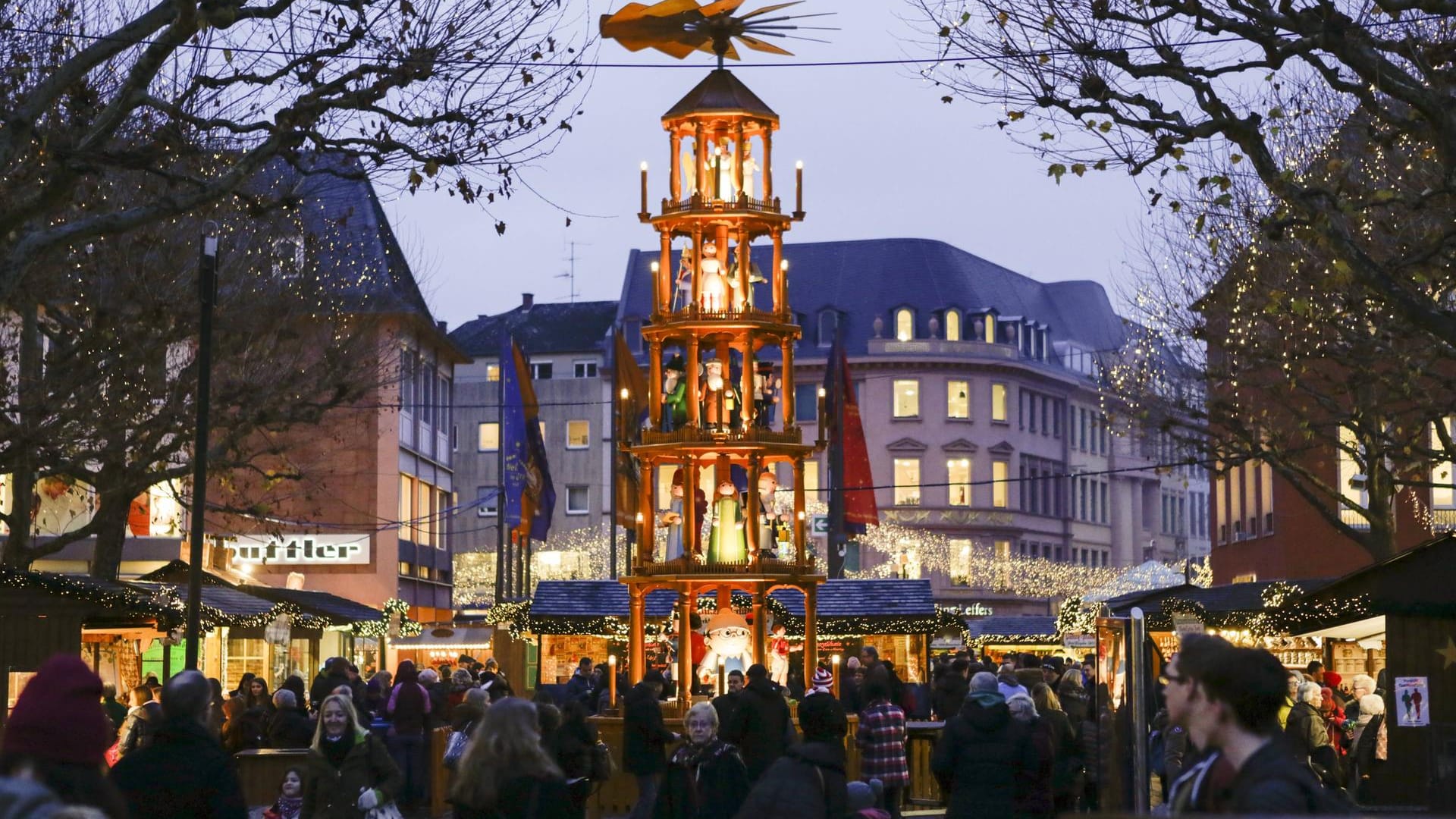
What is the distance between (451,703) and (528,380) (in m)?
21.3

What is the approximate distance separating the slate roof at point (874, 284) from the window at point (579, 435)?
6.40 m

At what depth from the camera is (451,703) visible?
26.3m

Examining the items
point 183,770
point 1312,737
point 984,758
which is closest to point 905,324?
point 1312,737

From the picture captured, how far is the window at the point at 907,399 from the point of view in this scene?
9438 cm

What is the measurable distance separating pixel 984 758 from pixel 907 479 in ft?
262

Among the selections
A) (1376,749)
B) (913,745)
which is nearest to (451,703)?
(913,745)

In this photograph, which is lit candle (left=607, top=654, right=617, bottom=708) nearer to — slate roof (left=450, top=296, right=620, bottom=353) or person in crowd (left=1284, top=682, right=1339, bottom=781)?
person in crowd (left=1284, top=682, right=1339, bottom=781)

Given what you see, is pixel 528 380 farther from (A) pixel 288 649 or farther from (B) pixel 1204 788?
(B) pixel 1204 788

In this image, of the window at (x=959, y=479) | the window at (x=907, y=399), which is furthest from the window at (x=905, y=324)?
the window at (x=959, y=479)

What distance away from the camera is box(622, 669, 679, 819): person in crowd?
19.5m

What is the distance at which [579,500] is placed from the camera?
98.2 m

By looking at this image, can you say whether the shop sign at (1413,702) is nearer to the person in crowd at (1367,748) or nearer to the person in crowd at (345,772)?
the person in crowd at (1367,748)

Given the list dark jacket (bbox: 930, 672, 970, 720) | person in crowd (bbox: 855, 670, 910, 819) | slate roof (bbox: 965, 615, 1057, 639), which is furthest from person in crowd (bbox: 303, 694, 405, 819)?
slate roof (bbox: 965, 615, 1057, 639)

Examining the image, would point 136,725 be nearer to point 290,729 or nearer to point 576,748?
point 290,729
